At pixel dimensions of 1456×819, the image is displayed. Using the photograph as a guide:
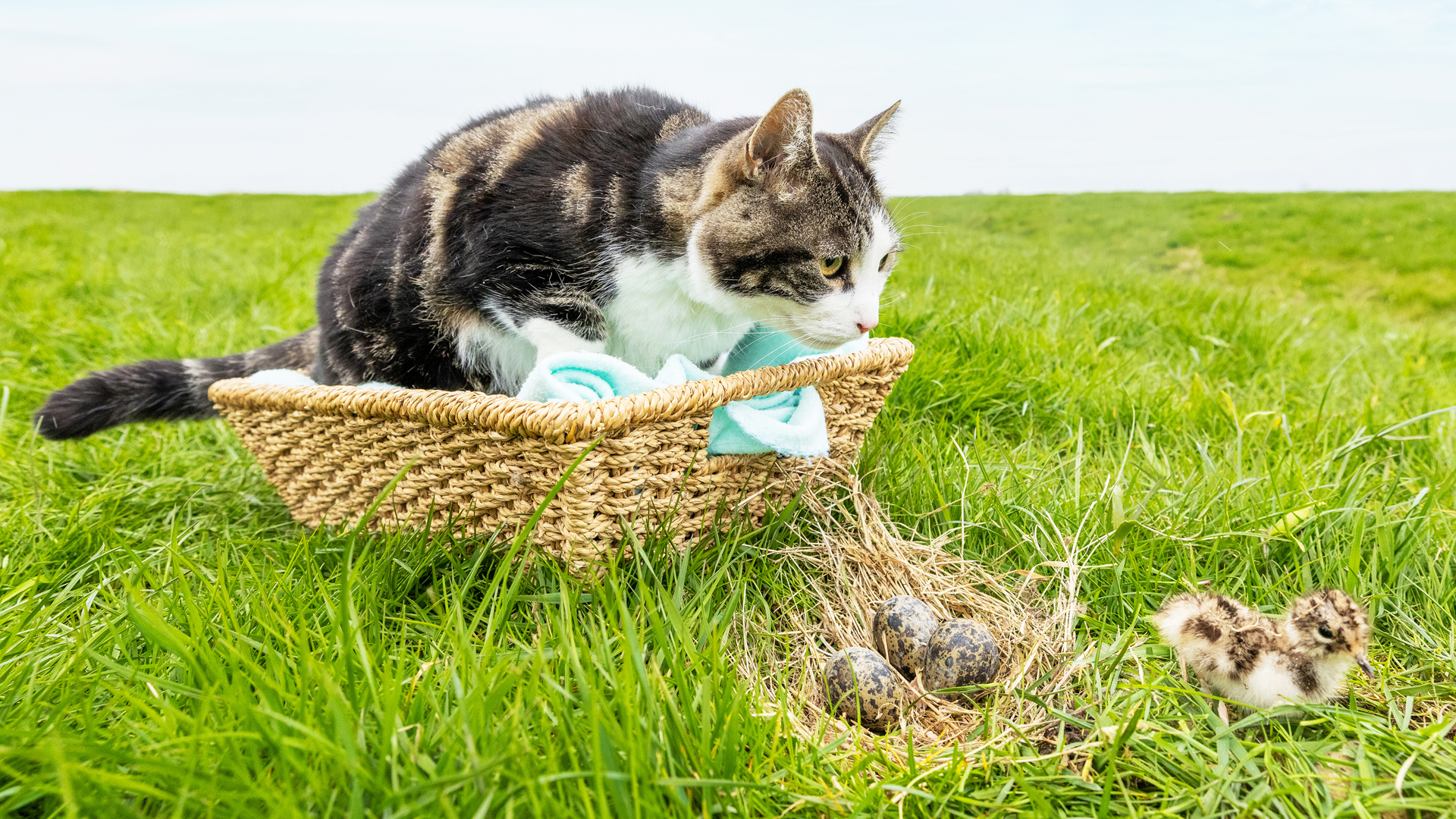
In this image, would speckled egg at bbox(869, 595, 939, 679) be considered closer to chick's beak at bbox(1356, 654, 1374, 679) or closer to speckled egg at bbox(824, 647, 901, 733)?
speckled egg at bbox(824, 647, 901, 733)

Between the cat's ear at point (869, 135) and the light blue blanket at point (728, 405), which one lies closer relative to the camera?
the light blue blanket at point (728, 405)

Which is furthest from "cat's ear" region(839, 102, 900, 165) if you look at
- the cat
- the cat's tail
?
the cat's tail

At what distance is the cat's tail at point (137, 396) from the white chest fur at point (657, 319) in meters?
1.15

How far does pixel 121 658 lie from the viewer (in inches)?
53.9

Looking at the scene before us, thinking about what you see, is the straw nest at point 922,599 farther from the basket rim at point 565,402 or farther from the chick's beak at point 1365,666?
the chick's beak at point 1365,666

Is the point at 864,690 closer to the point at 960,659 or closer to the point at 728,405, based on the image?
the point at 960,659

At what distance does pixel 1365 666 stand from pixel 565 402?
148cm

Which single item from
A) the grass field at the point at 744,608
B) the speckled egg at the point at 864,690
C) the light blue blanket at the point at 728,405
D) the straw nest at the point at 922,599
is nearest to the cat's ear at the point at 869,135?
the grass field at the point at 744,608

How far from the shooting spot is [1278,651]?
4.64 feet

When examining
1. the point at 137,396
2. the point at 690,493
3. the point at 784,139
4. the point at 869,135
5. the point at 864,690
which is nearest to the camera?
the point at 864,690

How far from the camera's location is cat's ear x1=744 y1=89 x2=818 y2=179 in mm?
1694

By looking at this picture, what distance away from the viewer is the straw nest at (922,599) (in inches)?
53.9

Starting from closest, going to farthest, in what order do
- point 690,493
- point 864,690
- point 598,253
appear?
point 864,690
point 690,493
point 598,253

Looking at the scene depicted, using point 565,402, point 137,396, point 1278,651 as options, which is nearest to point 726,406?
point 565,402
